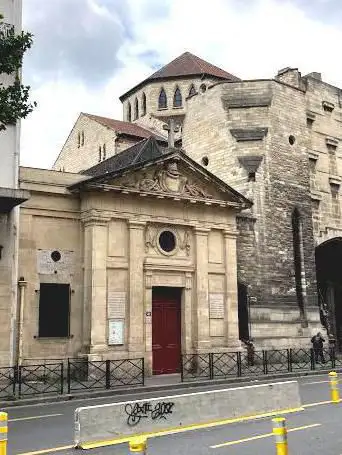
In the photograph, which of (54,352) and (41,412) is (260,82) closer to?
(54,352)

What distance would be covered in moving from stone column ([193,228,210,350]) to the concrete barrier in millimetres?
9109

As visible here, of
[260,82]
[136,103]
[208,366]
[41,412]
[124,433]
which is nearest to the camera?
[124,433]

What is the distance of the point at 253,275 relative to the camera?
956 inches

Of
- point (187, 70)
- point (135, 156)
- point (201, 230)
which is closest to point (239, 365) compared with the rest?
point (201, 230)

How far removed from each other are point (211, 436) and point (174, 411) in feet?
2.71

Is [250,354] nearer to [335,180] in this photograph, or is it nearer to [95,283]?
[95,283]

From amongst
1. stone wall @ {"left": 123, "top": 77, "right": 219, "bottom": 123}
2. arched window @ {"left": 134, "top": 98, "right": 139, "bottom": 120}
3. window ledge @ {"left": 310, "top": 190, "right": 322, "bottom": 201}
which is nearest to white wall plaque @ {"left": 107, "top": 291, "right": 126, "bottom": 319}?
window ledge @ {"left": 310, "top": 190, "right": 322, "bottom": 201}

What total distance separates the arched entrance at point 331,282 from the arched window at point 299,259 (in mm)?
2427

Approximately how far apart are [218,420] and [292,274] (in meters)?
16.4

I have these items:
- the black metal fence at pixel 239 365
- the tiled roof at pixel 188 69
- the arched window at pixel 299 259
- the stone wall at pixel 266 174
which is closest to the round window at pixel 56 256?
the black metal fence at pixel 239 365

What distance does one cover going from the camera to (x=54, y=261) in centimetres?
1886

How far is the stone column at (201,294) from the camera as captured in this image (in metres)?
20.8

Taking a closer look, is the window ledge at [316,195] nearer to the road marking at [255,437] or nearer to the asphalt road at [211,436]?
the asphalt road at [211,436]

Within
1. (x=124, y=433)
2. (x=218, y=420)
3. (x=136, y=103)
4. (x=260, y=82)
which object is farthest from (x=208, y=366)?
(x=136, y=103)
